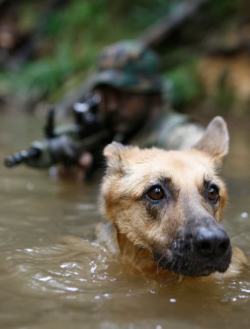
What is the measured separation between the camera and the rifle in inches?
239

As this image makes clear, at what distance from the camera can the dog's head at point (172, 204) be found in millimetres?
3203

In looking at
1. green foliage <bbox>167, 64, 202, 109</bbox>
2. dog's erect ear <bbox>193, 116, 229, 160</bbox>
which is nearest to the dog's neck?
dog's erect ear <bbox>193, 116, 229, 160</bbox>

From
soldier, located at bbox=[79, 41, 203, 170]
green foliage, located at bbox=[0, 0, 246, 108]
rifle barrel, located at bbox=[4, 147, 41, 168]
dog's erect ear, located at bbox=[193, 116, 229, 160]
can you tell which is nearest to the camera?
dog's erect ear, located at bbox=[193, 116, 229, 160]

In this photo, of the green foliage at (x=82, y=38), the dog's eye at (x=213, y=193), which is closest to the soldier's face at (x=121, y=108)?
the dog's eye at (x=213, y=193)

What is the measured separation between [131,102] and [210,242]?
389 cm

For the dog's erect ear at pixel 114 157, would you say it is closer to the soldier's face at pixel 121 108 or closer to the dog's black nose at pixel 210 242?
the dog's black nose at pixel 210 242

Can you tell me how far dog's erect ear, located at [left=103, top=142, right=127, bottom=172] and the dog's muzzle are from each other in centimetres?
107

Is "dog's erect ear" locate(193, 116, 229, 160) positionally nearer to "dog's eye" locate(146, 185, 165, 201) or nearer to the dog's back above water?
the dog's back above water

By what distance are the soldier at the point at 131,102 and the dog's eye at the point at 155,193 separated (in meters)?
2.64

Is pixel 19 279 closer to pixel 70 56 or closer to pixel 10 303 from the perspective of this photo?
pixel 10 303

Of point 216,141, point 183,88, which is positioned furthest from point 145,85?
point 183,88

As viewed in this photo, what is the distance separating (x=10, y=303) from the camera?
309 centimetres

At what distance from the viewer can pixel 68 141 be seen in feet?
20.5

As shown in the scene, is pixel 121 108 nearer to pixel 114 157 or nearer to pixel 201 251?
pixel 114 157
